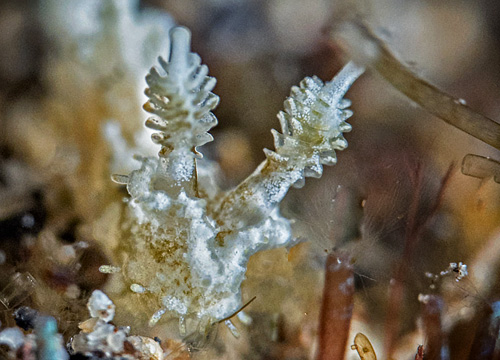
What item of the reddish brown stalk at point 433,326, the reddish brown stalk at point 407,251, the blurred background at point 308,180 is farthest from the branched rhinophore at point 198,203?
the reddish brown stalk at point 433,326

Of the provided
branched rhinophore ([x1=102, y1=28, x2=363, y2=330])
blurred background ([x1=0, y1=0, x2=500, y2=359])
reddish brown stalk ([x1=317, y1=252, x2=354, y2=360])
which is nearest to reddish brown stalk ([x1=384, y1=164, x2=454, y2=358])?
blurred background ([x1=0, y1=0, x2=500, y2=359])

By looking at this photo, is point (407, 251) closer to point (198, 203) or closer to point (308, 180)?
point (308, 180)

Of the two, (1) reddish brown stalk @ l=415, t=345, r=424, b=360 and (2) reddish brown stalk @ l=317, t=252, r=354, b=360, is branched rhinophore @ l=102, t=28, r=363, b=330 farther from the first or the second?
(1) reddish brown stalk @ l=415, t=345, r=424, b=360

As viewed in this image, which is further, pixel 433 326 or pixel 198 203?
pixel 433 326

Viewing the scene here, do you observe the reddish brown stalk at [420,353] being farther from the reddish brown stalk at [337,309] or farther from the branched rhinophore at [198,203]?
the branched rhinophore at [198,203]

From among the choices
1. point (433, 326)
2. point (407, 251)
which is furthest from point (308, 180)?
point (433, 326)
